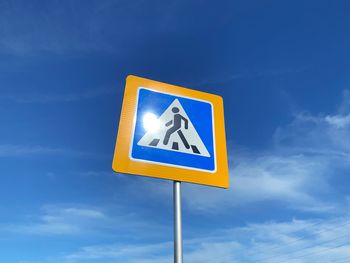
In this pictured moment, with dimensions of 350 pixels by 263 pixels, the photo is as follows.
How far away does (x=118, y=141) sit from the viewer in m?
2.32

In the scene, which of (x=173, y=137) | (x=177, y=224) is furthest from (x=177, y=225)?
(x=173, y=137)

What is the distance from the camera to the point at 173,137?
252cm

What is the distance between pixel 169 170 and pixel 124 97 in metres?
0.86

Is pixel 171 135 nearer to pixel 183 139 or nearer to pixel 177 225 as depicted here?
pixel 183 139

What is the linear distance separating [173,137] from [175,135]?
0.04 metres

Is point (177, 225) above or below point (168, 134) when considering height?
below

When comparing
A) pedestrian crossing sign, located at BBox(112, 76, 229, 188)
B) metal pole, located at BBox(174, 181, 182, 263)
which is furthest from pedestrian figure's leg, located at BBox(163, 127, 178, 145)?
metal pole, located at BBox(174, 181, 182, 263)

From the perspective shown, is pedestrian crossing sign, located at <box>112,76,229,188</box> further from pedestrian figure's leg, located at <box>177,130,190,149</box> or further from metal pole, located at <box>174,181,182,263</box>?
metal pole, located at <box>174,181,182,263</box>

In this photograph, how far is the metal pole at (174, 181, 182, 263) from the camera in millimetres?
1928

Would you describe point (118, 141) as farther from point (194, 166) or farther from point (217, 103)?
point (217, 103)

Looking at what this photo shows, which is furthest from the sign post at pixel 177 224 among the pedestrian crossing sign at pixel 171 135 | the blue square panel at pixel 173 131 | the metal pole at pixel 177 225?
the blue square panel at pixel 173 131

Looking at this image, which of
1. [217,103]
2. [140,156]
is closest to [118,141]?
[140,156]

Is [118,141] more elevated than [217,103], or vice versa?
[217,103]

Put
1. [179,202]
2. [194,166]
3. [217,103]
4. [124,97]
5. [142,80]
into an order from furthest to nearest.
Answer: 1. [217,103]
2. [142,80]
3. [124,97]
4. [194,166]
5. [179,202]
